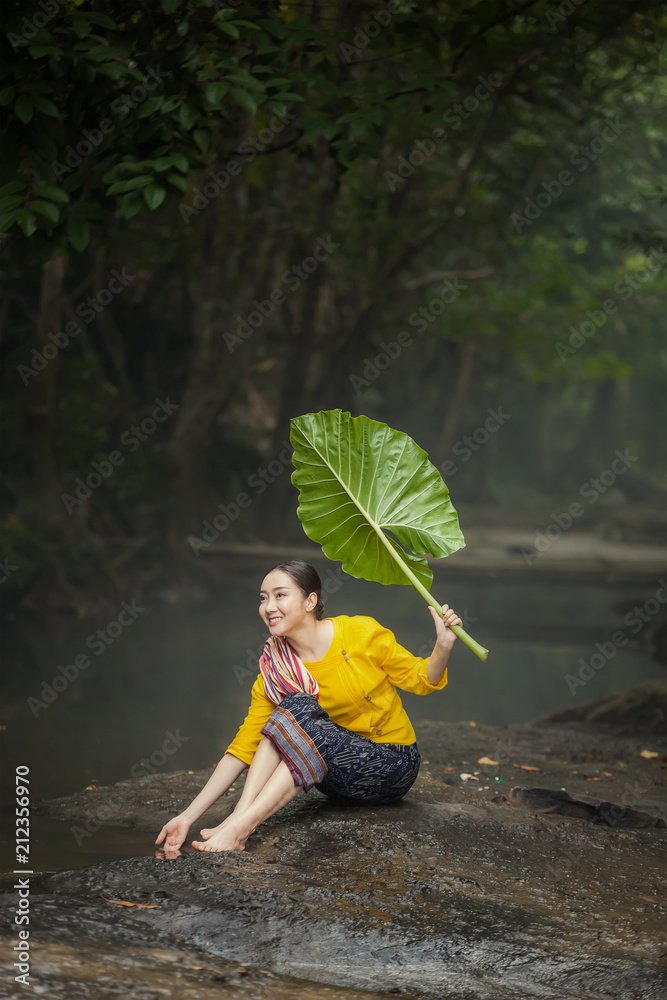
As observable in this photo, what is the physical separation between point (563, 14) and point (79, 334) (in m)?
7.06

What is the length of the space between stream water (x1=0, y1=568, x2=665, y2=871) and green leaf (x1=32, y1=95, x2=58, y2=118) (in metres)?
2.94

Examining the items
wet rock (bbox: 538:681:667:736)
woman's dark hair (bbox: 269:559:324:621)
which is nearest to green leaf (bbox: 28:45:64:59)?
woman's dark hair (bbox: 269:559:324:621)

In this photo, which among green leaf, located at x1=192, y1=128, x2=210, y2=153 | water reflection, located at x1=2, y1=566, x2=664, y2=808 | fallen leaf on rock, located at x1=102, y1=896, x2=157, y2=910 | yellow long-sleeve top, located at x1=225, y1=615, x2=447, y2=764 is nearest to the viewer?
fallen leaf on rock, located at x1=102, y1=896, x2=157, y2=910

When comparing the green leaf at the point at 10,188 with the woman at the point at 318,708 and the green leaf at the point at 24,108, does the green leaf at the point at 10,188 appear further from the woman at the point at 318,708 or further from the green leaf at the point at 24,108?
the woman at the point at 318,708

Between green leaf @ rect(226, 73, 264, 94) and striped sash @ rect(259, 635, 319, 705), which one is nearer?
striped sash @ rect(259, 635, 319, 705)

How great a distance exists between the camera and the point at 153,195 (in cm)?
418

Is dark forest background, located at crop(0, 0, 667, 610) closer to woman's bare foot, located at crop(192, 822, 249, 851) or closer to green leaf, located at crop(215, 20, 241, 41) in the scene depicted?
green leaf, located at crop(215, 20, 241, 41)

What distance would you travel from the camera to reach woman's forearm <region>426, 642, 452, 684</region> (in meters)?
3.16

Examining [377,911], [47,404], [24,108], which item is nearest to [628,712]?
[377,911]

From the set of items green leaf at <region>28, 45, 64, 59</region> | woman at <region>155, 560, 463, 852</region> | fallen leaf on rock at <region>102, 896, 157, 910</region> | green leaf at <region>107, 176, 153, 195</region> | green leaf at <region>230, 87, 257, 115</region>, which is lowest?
fallen leaf on rock at <region>102, 896, 157, 910</region>

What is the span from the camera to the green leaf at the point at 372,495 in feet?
11.0

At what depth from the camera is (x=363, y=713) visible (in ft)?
11.1

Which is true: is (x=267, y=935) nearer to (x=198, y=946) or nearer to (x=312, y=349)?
(x=198, y=946)

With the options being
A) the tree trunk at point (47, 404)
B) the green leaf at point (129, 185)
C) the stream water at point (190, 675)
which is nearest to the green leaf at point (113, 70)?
the green leaf at point (129, 185)
